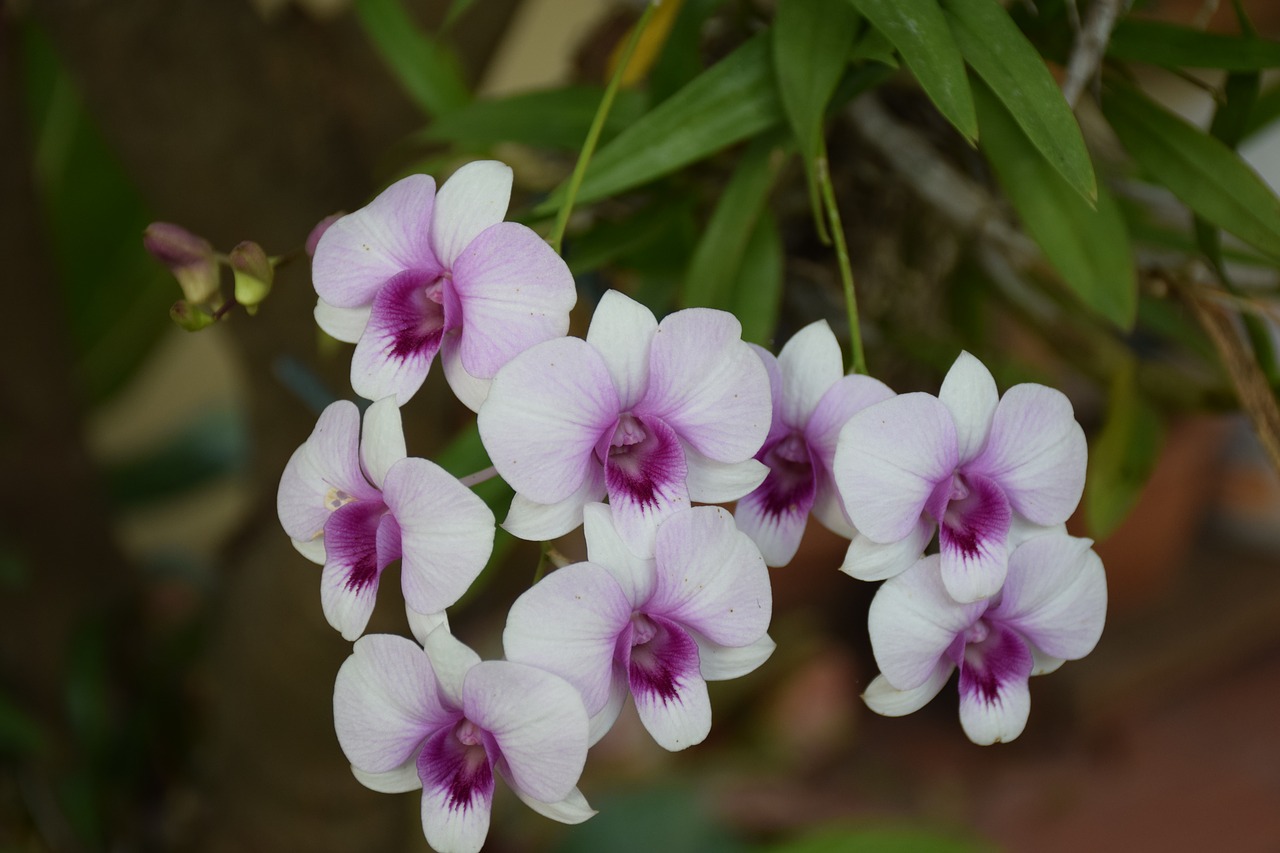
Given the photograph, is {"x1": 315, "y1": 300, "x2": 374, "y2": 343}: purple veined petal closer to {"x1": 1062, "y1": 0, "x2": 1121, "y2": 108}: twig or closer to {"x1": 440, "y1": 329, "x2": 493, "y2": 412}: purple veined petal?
{"x1": 440, "y1": 329, "x2": 493, "y2": 412}: purple veined petal

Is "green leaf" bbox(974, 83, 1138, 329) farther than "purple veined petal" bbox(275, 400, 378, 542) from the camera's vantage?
Yes

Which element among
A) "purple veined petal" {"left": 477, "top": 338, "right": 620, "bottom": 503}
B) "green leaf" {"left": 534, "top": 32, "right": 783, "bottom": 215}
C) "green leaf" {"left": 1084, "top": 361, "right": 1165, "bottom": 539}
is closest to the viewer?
"purple veined petal" {"left": 477, "top": 338, "right": 620, "bottom": 503}

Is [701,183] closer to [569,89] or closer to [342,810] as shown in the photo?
[569,89]

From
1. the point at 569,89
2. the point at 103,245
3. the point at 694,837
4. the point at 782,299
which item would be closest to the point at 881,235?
the point at 782,299

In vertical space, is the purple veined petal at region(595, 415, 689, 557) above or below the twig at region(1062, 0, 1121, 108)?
below

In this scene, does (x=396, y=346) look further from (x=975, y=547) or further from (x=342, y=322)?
(x=975, y=547)

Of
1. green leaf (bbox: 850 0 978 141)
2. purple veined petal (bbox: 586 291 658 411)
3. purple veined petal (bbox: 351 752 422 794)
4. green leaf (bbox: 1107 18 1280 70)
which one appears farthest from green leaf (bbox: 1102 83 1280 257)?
purple veined petal (bbox: 351 752 422 794)

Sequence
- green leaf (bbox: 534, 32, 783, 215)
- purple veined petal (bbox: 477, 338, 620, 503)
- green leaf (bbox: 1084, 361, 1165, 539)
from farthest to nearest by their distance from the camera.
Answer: green leaf (bbox: 1084, 361, 1165, 539) < green leaf (bbox: 534, 32, 783, 215) < purple veined petal (bbox: 477, 338, 620, 503)
